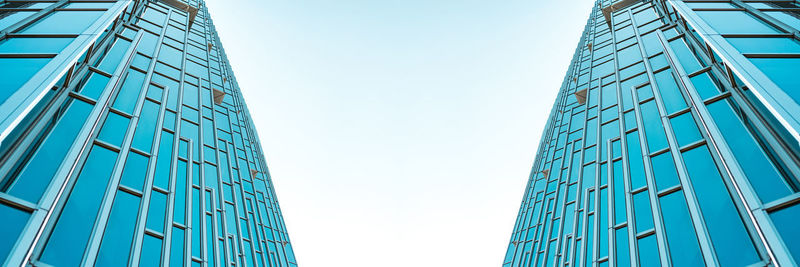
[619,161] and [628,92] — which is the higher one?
[628,92]

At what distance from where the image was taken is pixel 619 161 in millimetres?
18188

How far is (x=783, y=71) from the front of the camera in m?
11.0

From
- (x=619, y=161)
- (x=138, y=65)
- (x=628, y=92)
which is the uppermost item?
(x=628, y=92)

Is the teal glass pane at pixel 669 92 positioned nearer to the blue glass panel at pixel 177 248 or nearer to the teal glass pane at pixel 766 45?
the teal glass pane at pixel 766 45

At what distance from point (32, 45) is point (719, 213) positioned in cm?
1292

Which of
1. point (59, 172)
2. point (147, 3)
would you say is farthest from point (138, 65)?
point (147, 3)

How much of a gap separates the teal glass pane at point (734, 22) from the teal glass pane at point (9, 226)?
13906 millimetres

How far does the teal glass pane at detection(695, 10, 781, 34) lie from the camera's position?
14789 millimetres

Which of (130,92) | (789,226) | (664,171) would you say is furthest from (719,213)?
(130,92)

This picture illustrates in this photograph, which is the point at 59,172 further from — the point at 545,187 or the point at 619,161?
the point at 545,187

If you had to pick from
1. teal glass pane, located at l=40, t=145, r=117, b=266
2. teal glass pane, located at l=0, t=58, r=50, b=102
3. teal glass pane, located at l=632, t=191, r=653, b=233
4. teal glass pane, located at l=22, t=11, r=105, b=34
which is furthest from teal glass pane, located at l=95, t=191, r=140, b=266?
teal glass pane, located at l=632, t=191, r=653, b=233

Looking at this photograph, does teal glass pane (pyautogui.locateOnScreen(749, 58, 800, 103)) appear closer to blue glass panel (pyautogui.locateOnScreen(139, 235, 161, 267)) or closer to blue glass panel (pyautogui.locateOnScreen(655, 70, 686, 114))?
blue glass panel (pyautogui.locateOnScreen(655, 70, 686, 114))

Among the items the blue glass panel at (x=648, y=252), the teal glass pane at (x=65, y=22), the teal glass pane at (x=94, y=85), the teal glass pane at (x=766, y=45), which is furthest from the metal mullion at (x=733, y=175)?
the teal glass pane at (x=65, y=22)

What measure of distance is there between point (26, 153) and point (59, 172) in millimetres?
667
